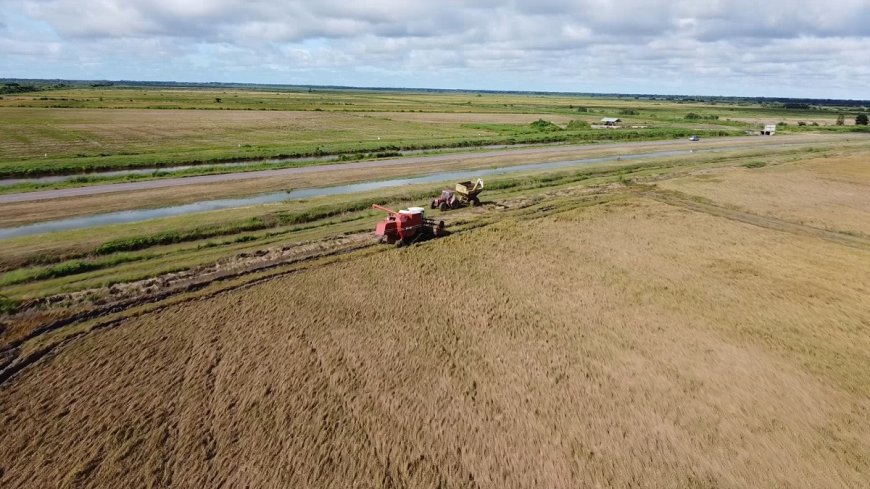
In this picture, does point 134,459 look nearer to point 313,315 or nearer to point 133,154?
point 313,315

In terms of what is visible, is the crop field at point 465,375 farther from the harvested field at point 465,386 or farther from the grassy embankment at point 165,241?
the grassy embankment at point 165,241

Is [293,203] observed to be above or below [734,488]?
above

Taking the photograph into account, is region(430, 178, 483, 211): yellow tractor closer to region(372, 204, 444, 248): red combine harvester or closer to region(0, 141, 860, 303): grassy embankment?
region(0, 141, 860, 303): grassy embankment

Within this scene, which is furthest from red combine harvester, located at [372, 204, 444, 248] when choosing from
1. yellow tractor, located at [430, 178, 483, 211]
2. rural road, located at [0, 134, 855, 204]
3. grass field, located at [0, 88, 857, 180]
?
grass field, located at [0, 88, 857, 180]

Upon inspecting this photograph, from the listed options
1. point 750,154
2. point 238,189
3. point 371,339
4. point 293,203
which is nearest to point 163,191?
point 238,189

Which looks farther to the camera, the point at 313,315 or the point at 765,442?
the point at 313,315

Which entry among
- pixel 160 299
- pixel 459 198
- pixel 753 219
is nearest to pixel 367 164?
pixel 459 198
